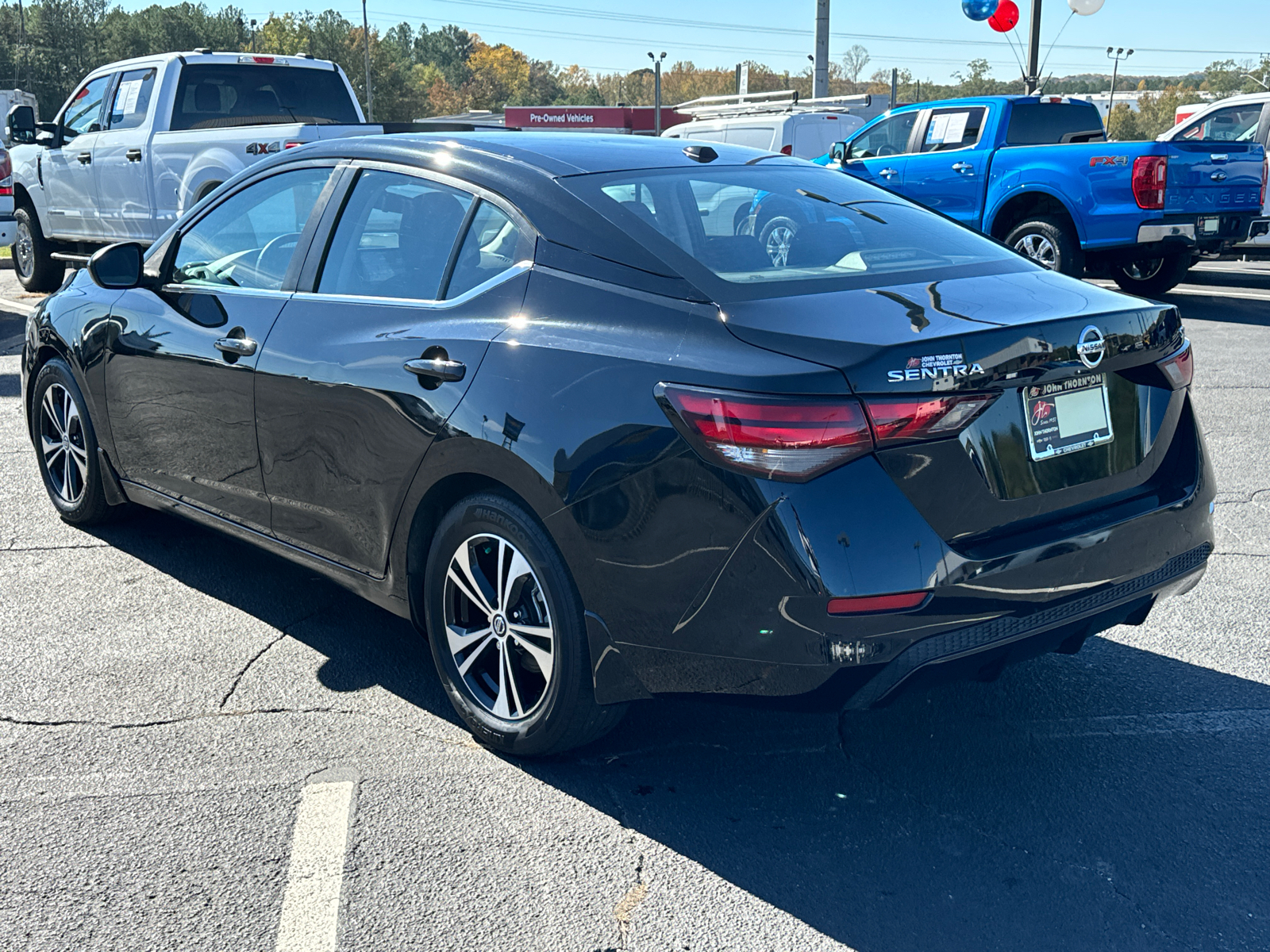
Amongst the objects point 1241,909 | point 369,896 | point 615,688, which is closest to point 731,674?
point 615,688

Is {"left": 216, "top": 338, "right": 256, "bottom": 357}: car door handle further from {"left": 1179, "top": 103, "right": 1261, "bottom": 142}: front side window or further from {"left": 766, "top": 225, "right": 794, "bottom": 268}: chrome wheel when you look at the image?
{"left": 1179, "top": 103, "right": 1261, "bottom": 142}: front side window

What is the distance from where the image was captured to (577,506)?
9.74 ft

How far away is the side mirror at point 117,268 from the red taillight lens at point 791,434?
9.66 feet

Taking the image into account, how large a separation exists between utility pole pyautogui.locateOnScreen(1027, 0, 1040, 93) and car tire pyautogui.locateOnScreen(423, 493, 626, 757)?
21.0 meters

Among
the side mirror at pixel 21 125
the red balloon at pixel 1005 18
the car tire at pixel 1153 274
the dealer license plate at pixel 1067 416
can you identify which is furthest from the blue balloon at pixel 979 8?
the dealer license plate at pixel 1067 416

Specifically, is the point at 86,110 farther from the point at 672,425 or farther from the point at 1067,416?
the point at 1067,416

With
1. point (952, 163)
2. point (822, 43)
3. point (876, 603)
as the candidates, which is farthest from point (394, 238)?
point (822, 43)

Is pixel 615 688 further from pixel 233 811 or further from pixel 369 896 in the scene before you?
pixel 233 811

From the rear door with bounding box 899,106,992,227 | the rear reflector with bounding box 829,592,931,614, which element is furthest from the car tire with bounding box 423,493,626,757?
the rear door with bounding box 899,106,992,227

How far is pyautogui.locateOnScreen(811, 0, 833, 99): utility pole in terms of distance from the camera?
24.5 meters

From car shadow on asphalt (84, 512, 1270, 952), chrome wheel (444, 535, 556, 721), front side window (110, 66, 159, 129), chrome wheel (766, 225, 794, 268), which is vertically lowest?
car shadow on asphalt (84, 512, 1270, 952)

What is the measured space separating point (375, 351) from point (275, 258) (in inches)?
33.9

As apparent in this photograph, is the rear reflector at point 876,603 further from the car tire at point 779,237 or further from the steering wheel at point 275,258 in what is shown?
the steering wheel at point 275,258

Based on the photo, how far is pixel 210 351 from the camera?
166 inches
